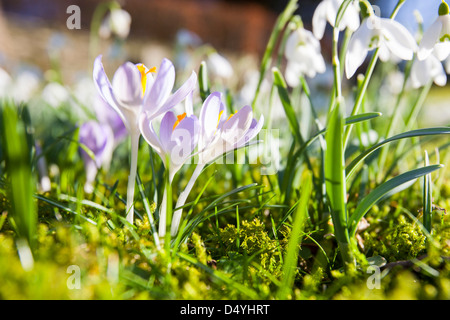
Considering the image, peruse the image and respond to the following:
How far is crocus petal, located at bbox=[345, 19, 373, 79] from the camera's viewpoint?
0.71 meters

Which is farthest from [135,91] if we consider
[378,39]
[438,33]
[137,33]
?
[137,33]

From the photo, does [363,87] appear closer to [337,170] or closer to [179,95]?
[337,170]

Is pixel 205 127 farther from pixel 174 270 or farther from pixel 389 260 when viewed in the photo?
pixel 389 260

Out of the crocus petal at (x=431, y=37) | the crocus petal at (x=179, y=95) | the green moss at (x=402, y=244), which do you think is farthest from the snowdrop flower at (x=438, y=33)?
the crocus petal at (x=179, y=95)

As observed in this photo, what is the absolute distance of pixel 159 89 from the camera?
1.95 feet

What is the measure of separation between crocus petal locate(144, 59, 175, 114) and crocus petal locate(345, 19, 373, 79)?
33 centimetres

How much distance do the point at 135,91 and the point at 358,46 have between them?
1.37ft

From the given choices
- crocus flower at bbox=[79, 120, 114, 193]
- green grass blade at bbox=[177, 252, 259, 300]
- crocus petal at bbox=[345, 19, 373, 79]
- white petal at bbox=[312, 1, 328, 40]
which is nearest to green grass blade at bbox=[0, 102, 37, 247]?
green grass blade at bbox=[177, 252, 259, 300]

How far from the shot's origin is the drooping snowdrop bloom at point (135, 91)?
574 millimetres

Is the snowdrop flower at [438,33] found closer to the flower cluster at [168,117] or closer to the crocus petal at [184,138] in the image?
the flower cluster at [168,117]

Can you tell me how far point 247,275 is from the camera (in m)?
0.63

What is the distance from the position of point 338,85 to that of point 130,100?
42 centimetres

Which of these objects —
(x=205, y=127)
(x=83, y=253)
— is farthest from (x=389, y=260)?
(x=83, y=253)
